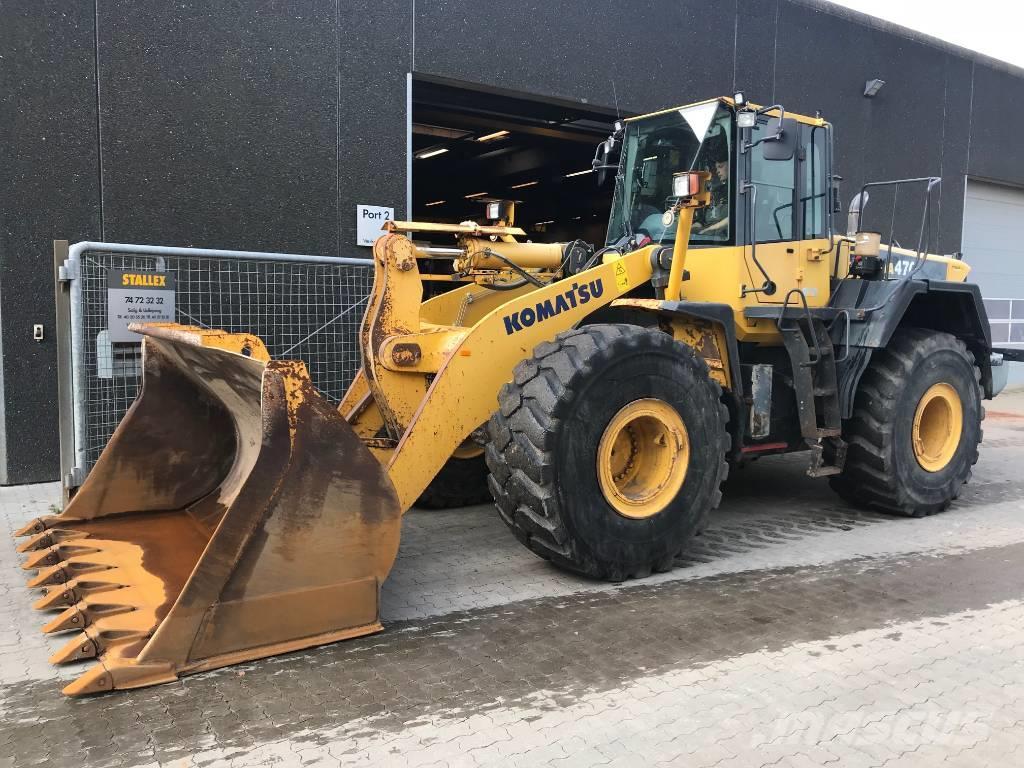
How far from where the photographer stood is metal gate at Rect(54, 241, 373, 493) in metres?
5.36

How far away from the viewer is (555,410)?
13.6ft

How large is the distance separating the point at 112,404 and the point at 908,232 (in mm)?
13549

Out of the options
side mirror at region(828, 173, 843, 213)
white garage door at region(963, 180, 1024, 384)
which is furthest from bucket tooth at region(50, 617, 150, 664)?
white garage door at region(963, 180, 1024, 384)

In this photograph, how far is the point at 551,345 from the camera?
14.4 ft

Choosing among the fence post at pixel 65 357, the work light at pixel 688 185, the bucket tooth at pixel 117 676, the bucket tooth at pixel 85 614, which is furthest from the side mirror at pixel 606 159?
the bucket tooth at pixel 117 676

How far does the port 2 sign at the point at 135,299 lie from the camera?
5.57 meters

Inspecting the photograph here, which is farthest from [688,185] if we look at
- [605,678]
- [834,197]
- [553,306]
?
[605,678]

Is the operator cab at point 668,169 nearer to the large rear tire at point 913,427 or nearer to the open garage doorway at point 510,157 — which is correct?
the open garage doorway at point 510,157

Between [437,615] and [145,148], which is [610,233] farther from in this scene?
[145,148]

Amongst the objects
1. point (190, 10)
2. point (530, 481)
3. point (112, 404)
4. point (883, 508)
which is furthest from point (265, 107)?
point (883, 508)

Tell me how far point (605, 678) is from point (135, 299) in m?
4.28

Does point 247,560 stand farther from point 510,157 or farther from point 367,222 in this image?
point 510,157

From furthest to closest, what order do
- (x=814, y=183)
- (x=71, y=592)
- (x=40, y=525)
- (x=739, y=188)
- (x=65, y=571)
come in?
(x=814, y=183) < (x=739, y=188) < (x=40, y=525) < (x=65, y=571) < (x=71, y=592)

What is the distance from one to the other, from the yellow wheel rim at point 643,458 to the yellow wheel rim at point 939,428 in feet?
9.09
